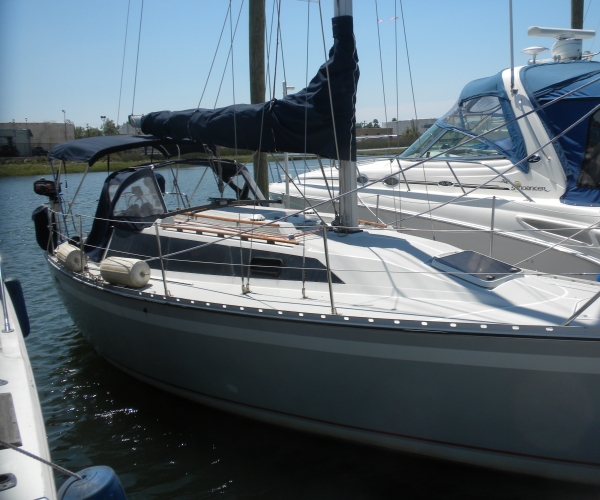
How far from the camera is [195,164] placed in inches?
284

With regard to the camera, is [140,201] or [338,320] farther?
[140,201]

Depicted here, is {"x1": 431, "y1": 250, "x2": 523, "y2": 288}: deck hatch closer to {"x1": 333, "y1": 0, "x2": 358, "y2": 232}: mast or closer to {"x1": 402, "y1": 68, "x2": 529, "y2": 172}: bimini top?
{"x1": 333, "y1": 0, "x2": 358, "y2": 232}: mast

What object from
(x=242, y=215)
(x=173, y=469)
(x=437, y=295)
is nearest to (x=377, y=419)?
(x=437, y=295)

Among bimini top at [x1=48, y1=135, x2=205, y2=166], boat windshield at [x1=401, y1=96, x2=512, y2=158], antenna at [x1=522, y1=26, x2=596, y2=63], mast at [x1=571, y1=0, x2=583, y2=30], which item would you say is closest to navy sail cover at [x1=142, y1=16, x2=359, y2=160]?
bimini top at [x1=48, y1=135, x2=205, y2=166]

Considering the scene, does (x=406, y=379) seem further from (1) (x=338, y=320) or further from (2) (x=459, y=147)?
(2) (x=459, y=147)

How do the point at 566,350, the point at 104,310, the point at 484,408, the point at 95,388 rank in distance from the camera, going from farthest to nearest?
the point at 95,388
the point at 104,310
the point at 484,408
the point at 566,350

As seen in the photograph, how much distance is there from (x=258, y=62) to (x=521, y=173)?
4.20 m

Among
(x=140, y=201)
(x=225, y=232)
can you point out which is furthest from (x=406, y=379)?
(x=140, y=201)

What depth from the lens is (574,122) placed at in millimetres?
7301

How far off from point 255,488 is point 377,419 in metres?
1.07

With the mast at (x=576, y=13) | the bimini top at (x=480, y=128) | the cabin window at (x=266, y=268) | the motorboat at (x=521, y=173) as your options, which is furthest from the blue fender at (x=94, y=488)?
the mast at (x=576, y=13)

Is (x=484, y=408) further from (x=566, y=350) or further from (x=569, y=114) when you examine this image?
(x=569, y=114)

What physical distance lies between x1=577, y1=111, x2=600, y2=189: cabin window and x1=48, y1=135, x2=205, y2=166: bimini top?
15.6 ft

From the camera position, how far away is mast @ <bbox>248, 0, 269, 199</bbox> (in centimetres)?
861
